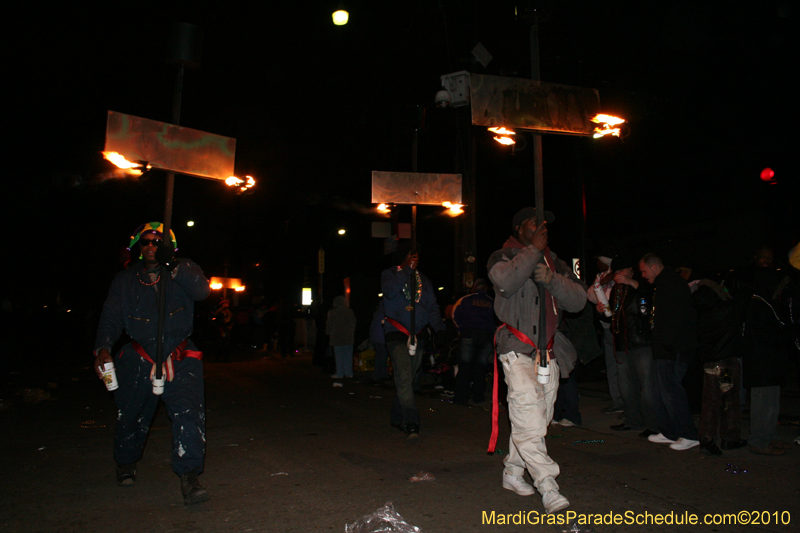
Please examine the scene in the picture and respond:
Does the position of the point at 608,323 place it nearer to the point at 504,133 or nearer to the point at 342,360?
the point at 504,133

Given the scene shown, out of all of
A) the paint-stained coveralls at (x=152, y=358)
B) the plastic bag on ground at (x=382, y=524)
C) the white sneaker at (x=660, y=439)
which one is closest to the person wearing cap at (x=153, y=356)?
the paint-stained coveralls at (x=152, y=358)

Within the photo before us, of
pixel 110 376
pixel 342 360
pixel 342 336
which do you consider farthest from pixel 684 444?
pixel 342 360

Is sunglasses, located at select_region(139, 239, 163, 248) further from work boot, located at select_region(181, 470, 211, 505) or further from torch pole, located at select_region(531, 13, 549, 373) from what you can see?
torch pole, located at select_region(531, 13, 549, 373)

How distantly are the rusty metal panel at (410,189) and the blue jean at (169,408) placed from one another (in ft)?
13.4

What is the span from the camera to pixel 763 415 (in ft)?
17.8

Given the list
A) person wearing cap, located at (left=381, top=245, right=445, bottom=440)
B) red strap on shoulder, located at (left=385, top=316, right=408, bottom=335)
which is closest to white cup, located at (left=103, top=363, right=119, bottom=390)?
person wearing cap, located at (left=381, top=245, right=445, bottom=440)

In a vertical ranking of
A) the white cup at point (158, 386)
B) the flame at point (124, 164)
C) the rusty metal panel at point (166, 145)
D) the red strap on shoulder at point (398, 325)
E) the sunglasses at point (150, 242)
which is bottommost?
the white cup at point (158, 386)

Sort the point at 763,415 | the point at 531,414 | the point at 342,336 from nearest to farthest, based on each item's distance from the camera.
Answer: the point at 531,414, the point at 763,415, the point at 342,336

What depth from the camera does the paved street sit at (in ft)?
12.4

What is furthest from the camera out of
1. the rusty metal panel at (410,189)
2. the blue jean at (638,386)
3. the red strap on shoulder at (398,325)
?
the rusty metal panel at (410,189)

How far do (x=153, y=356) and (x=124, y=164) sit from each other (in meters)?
1.78

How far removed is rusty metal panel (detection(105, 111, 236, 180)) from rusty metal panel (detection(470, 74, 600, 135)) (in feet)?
7.81

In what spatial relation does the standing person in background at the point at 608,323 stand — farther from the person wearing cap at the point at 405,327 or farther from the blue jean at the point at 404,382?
the blue jean at the point at 404,382

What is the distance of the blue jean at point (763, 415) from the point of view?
538 cm
